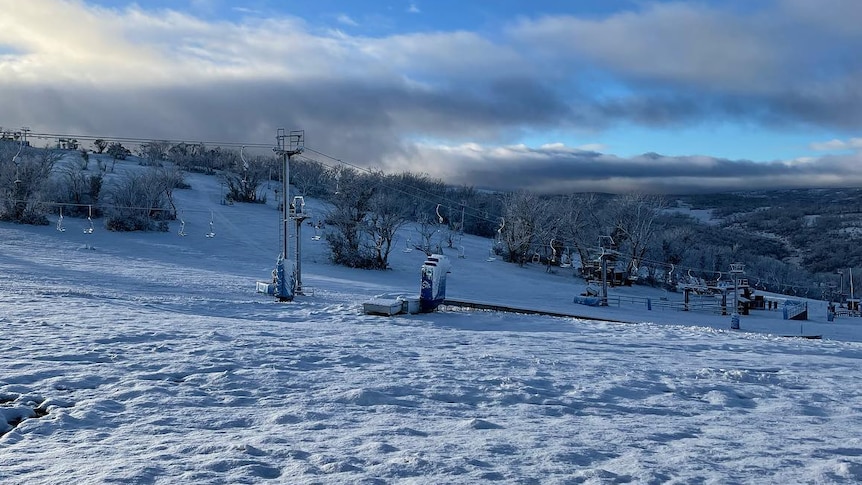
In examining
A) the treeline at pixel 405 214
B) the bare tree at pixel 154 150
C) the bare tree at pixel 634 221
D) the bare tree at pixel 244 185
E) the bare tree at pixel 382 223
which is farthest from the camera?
the bare tree at pixel 154 150

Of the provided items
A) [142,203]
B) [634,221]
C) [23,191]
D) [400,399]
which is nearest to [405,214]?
[634,221]

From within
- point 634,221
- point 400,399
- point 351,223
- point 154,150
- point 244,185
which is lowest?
point 400,399

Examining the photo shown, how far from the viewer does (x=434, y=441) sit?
6289 millimetres

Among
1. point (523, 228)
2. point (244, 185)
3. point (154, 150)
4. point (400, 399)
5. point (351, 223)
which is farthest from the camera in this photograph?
point (154, 150)

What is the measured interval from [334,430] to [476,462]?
1.68m

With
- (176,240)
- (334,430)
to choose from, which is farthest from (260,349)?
(176,240)

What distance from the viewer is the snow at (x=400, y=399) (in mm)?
5543

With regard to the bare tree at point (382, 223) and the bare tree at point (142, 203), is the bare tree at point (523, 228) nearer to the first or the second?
the bare tree at point (382, 223)

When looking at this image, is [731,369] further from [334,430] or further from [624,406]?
[334,430]

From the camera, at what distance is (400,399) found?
813cm

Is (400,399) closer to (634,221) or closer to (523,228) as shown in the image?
(523,228)

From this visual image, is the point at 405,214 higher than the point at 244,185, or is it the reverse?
the point at 244,185

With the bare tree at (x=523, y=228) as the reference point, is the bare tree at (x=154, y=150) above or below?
above

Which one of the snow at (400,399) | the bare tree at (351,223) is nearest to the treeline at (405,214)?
the bare tree at (351,223)
